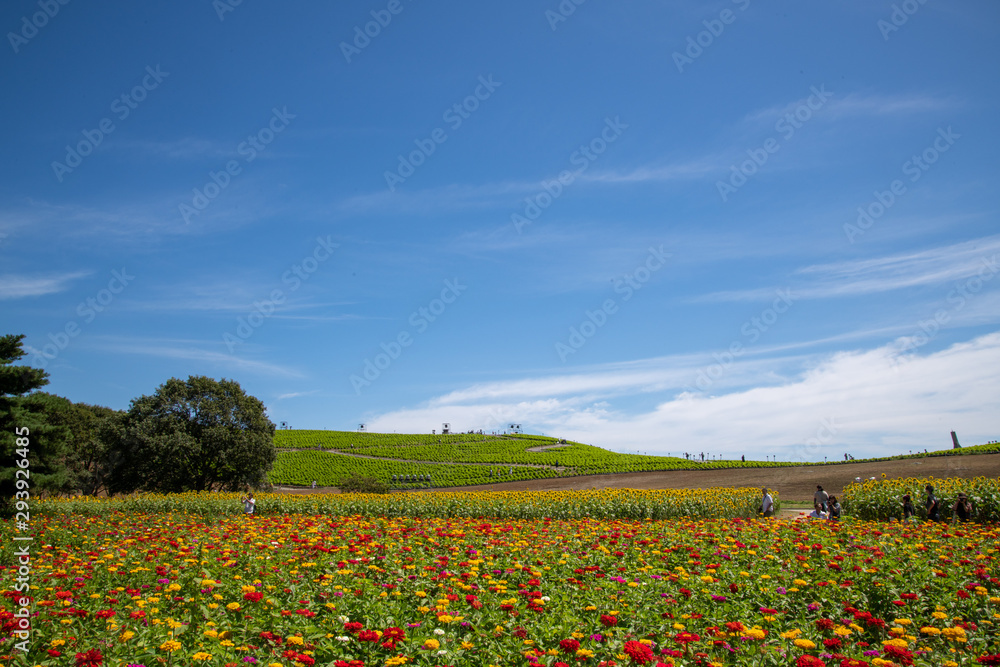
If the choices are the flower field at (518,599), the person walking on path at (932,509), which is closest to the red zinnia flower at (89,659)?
the flower field at (518,599)

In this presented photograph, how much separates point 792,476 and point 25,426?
43.5 m

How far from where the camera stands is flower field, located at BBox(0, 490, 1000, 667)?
4395 mm

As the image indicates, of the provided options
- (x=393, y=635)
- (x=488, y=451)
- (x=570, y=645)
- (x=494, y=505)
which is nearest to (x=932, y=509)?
(x=494, y=505)

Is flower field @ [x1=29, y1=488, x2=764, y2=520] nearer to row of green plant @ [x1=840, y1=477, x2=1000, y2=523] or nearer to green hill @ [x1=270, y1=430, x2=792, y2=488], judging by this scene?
row of green plant @ [x1=840, y1=477, x2=1000, y2=523]

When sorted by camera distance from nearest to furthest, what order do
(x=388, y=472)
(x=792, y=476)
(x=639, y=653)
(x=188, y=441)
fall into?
(x=639, y=653)
(x=188, y=441)
(x=792, y=476)
(x=388, y=472)

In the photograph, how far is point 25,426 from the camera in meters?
19.0

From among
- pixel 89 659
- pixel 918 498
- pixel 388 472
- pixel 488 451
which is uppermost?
pixel 488 451

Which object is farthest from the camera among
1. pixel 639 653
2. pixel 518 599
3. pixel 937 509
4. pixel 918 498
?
pixel 918 498

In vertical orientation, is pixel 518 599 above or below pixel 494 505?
below

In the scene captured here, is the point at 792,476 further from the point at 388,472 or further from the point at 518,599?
the point at 518,599

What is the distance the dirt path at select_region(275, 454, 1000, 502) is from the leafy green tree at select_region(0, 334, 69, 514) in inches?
1090

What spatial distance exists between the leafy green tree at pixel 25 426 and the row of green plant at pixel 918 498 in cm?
2767

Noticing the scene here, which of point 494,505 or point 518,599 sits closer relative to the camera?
point 518,599

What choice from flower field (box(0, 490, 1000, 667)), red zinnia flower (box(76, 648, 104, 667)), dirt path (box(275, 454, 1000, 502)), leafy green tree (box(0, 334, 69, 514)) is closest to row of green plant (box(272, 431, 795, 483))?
dirt path (box(275, 454, 1000, 502))
